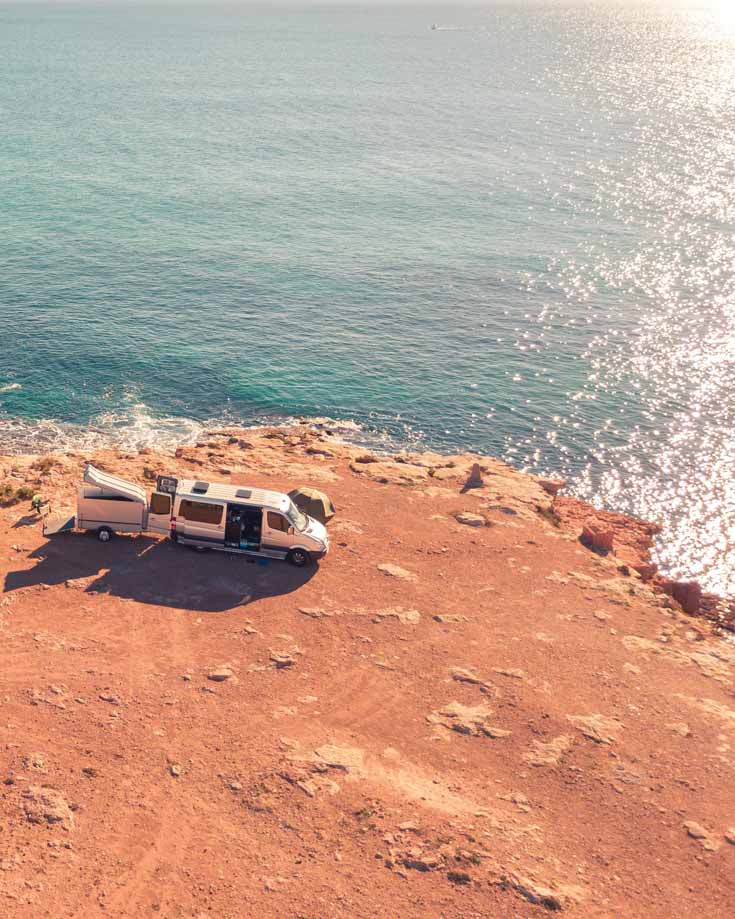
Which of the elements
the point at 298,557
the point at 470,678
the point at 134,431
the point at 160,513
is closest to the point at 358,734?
the point at 470,678

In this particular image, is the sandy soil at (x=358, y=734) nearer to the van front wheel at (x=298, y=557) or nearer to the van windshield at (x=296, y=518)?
the van front wheel at (x=298, y=557)

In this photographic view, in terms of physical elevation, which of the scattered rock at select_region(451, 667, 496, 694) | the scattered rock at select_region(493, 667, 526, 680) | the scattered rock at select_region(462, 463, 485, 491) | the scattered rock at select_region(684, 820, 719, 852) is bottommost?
the scattered rock at select_region(684, 820, 719, 852)

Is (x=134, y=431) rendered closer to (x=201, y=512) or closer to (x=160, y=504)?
(x=160, y=504)

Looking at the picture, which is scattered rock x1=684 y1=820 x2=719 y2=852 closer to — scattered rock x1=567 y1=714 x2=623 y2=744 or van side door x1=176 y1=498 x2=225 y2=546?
scattered rock x1=567 y1=714 x2=623 y2=744

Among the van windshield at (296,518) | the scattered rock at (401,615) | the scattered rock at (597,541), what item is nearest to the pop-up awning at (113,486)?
the van windshield at (296,518)

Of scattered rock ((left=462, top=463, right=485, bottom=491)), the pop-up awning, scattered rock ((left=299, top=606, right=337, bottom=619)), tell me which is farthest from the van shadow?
scattered rock ((left=462, top=463, right=485, bottom=491))

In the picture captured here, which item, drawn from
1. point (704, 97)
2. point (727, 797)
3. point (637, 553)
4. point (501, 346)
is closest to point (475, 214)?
point (501, 346)
